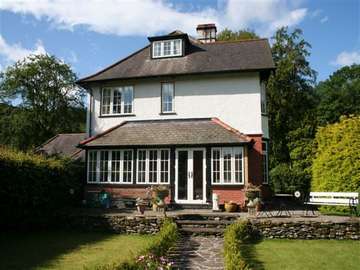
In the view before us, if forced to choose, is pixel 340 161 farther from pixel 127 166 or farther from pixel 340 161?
pixel 127 166

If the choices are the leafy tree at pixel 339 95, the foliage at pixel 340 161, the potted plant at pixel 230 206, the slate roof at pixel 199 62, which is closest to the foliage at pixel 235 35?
the leafy tree at pixel 339 95

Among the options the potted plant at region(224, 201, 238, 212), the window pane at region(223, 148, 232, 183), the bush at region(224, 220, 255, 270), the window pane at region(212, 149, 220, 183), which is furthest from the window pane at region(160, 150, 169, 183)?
the bush at region(224, 220, 255, 270)

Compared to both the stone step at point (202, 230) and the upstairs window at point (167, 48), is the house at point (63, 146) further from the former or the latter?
the stone step at point (202, 230)

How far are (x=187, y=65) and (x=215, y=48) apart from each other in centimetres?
256

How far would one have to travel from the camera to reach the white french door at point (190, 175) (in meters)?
18.8

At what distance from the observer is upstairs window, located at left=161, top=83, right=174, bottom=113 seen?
21.4m

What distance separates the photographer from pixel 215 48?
75.4 feet

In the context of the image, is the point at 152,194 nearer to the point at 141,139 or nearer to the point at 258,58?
the point at 141,139

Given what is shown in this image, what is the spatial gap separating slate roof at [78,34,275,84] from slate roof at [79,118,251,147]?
9.05ft

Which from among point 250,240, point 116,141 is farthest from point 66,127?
point 250,240

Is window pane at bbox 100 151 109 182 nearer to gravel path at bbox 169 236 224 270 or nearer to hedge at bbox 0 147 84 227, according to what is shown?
hedge at bbox 0 147 84 227

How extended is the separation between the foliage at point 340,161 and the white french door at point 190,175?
5429mm

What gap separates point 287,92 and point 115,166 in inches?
706

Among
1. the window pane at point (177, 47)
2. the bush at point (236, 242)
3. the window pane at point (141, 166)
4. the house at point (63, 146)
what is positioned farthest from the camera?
the house at point (63, 146)
